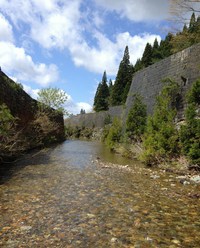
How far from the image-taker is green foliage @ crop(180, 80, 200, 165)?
10.3 meters

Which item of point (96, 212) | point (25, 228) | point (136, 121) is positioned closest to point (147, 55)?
point (136, 121)

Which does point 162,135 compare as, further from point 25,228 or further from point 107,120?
point 107,120

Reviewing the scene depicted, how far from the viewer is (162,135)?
40.7 ft

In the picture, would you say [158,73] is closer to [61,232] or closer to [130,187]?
[130,187]

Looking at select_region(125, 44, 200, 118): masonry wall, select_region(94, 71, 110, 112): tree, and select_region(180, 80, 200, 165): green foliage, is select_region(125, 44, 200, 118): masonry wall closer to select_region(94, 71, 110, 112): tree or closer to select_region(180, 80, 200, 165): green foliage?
select_region(180, 80, 200, 165): green foliage

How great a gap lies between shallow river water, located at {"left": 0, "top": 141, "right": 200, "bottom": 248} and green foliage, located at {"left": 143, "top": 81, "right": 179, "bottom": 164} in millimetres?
3148

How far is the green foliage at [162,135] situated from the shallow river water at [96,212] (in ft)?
10.3

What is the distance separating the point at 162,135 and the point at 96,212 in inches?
296

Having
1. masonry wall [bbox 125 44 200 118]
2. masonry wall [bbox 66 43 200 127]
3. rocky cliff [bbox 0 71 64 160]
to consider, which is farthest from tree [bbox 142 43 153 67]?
rocky cliff [bbox 0 71 64 160]

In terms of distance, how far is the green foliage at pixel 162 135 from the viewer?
12.2 metres

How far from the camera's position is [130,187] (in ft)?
26.1

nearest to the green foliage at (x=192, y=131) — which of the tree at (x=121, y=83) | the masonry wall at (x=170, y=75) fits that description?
the masonry wall at (x=170, y=75)

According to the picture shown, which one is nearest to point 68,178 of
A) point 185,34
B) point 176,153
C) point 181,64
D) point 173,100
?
point 176,153

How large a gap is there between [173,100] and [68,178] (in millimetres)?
7924
